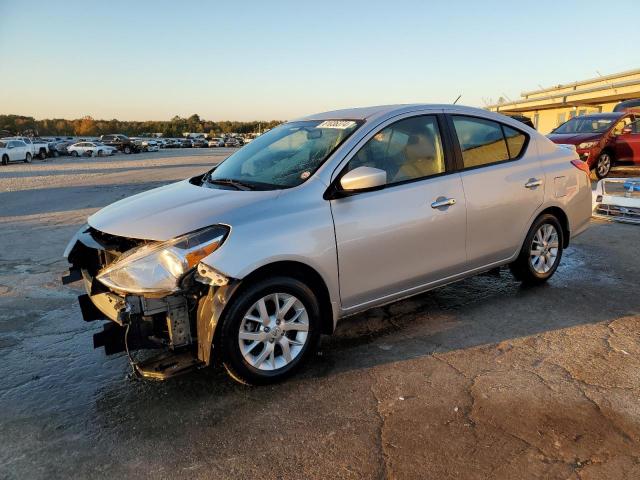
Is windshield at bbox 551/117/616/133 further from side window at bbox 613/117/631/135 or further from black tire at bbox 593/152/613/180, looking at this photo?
black tire at bbox 593/152/613/180

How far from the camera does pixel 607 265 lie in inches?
239

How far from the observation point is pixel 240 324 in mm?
3201

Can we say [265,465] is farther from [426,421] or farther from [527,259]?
[527,259]

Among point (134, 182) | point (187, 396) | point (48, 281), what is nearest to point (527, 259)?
point (187, 396)

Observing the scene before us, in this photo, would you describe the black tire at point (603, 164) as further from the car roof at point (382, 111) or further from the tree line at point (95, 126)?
the tree line at point (95, 126)

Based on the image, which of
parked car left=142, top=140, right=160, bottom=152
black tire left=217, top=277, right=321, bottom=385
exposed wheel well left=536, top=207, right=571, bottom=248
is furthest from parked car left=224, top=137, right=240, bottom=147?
black tire left=217, top=277, right=321, bottom=385

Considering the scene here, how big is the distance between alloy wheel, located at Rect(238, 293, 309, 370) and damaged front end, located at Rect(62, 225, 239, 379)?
25cm

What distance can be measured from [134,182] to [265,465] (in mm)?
16885

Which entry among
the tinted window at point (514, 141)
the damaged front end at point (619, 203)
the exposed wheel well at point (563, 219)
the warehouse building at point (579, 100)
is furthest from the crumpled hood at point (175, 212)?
the warehouse building at point (579, 100)

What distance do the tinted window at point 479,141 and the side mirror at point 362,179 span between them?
118cm

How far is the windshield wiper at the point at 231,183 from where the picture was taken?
3828mm

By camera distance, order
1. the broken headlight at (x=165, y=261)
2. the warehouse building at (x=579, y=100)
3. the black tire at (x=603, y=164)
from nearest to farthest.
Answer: the broken headlight at (x=165, y=261) → the black tire at (x=603, y=164) → the warehouse building at (x=579, y=100)

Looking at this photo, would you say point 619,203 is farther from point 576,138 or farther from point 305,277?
point 305,277

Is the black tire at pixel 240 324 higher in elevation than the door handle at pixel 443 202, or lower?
lower
